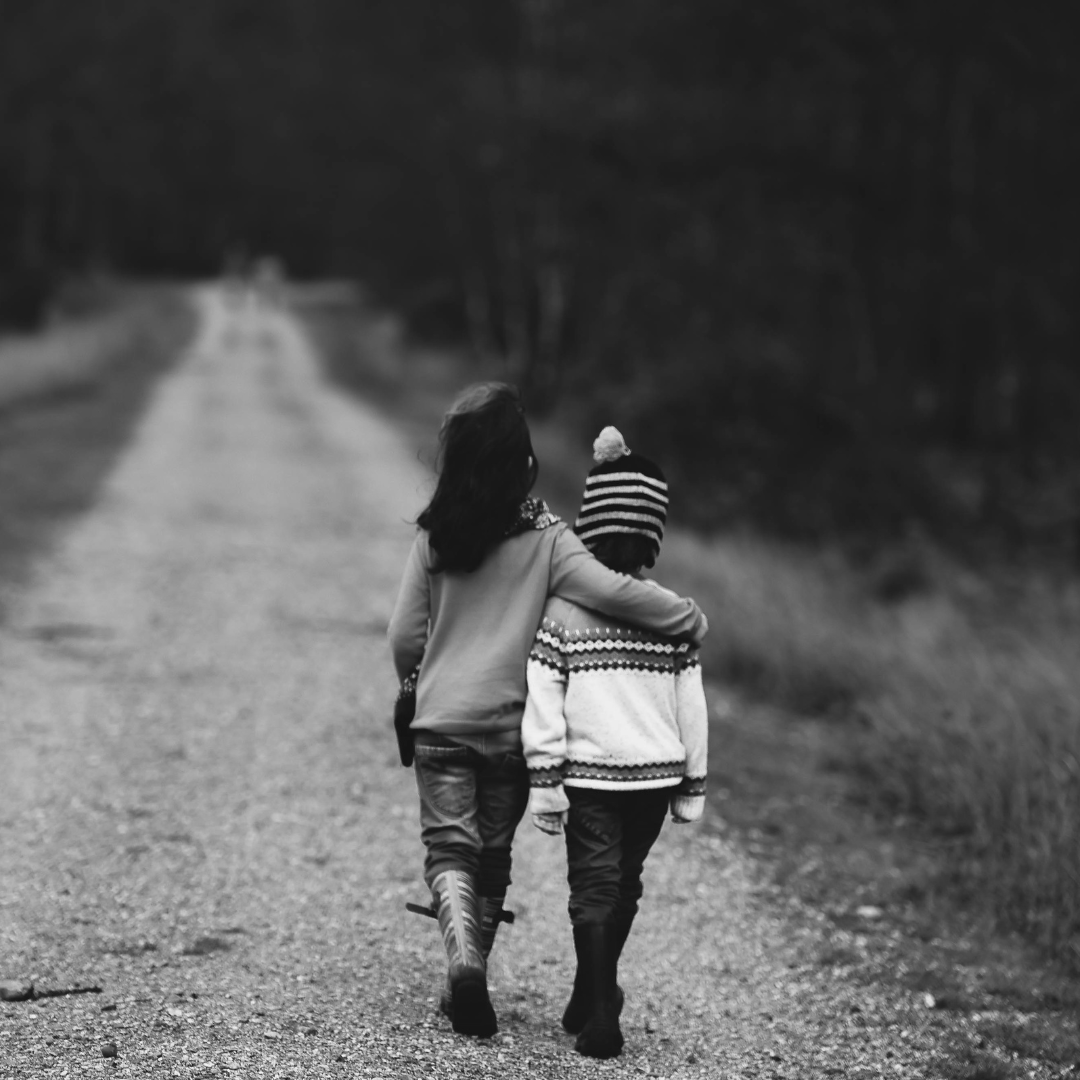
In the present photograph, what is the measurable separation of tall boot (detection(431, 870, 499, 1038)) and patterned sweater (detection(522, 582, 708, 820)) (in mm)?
305

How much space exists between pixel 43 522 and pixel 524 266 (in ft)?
40.8

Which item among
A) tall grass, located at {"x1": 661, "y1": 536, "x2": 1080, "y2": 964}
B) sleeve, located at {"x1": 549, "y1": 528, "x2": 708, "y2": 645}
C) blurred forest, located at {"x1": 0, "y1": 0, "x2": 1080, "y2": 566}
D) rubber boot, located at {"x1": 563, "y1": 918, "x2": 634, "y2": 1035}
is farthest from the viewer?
blurred forest, located at {"x1": 0, "y1": 0, "x2": 1080, "y2": 566}

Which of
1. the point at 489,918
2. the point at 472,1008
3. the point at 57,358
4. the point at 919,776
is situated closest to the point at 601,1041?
the point at 472,1008

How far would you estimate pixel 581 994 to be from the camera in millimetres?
3785

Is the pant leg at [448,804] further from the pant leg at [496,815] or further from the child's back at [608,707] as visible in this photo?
the child's back at [608,707]

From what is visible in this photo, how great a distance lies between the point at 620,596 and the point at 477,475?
0.48 m

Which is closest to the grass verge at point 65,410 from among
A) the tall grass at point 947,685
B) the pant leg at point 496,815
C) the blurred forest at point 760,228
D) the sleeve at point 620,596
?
the blurred forest at point 760,228

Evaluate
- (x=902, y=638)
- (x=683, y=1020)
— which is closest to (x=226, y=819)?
(x=683, y=1020)

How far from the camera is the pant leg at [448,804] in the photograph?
147 inches

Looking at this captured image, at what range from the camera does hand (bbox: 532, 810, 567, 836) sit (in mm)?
3607

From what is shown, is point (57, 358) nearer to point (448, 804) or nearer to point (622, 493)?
point (448, 804)

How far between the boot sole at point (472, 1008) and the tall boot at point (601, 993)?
0.25 metres

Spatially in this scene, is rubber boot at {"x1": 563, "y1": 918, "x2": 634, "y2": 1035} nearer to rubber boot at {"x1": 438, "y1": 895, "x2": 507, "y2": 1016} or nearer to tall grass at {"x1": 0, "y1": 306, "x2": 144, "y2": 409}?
rubber boot at {"x1": 438, "y1": 895, "x2": 507, "y2": 1016}

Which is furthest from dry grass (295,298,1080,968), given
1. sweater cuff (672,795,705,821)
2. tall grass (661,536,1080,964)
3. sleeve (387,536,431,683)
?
sleeve (387,536,431,683)
